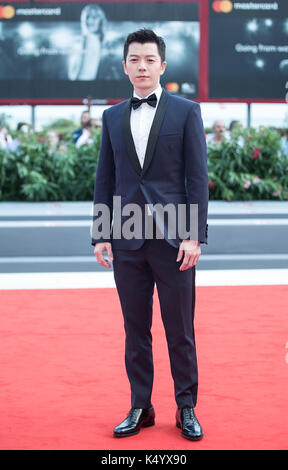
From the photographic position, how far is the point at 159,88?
9.98ft

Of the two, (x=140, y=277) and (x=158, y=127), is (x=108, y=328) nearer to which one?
(x=140, y=277)

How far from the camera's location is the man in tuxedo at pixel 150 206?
2.95 meters

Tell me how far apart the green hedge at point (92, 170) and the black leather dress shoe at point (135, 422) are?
642 cm

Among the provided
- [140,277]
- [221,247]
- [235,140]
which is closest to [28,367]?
[140,277]

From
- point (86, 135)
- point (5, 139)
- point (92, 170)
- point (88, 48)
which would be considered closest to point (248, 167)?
point (92, 170)

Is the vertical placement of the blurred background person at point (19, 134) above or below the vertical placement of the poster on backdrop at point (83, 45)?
below

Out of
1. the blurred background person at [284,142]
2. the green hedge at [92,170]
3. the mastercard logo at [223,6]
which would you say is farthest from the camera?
the mastercard logo at [223,6]

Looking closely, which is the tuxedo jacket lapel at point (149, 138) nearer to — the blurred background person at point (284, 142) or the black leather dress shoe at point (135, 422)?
the black leather dress shoe at point (135, 422)

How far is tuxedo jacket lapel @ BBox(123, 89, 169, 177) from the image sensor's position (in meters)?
2.95

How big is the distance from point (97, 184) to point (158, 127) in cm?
37

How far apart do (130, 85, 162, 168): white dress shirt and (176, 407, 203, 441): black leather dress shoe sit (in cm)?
104

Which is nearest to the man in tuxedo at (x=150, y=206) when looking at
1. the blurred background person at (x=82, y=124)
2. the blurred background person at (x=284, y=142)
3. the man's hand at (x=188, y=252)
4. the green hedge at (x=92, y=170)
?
the man's hand at (x=188, y=252)

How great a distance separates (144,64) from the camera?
2936mm

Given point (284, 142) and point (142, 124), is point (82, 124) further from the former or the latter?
point (142, 124)
